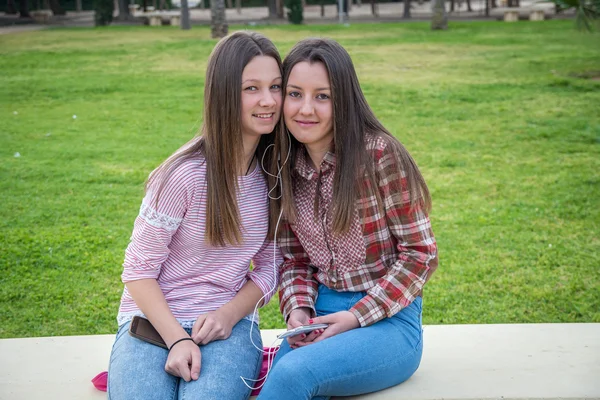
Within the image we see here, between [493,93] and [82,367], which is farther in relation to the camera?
[493,93]

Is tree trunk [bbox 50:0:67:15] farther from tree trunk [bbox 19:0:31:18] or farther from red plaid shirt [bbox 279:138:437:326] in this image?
red plaid shirt [bbox 279:138:437:326]

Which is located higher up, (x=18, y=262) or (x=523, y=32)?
(x=523, y=32)

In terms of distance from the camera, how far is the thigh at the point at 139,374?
2381mm

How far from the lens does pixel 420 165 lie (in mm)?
7785

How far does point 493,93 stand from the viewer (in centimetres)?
1177

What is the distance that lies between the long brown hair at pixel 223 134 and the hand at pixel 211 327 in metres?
0.25

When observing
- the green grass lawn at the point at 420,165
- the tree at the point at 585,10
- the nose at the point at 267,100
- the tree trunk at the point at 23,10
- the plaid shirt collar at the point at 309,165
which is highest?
the tree trunk at the point at 23,10

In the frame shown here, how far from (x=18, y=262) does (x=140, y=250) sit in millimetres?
2866

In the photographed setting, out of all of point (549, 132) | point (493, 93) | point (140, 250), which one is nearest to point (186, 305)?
point (140, 250)

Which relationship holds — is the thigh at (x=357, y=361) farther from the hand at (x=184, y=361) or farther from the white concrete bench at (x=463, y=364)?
the hand at (x=184, y=361)

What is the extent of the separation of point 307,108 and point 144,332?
94cm

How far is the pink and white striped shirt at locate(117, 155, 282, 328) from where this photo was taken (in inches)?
102

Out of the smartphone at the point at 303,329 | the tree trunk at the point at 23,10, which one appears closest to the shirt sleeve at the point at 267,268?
the smartphone at the point at 303,329

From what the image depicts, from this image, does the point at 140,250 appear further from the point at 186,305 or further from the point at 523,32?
the point at 523,32
